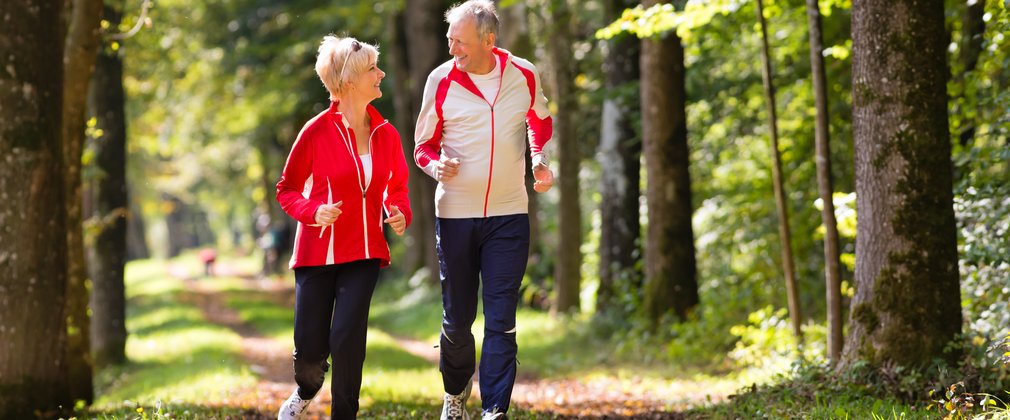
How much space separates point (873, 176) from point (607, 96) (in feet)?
25.2

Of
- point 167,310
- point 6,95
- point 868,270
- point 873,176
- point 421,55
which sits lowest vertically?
point 167,310

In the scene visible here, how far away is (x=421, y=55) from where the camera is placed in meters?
22.0

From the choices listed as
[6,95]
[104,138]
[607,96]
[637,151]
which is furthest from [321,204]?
[104,138]

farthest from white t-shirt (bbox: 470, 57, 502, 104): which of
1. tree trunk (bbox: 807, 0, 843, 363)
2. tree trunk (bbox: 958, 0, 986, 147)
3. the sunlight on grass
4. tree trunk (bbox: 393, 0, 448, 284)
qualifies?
tree trunk (bbox: 393, 0, 448, 284)

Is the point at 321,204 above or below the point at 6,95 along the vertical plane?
below

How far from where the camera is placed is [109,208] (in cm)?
1650

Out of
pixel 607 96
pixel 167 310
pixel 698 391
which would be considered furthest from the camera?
pixel 167 310

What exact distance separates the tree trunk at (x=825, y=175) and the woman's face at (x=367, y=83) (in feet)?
11.6

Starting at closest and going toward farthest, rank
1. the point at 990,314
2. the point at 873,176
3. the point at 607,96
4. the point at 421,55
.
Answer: the point at 873,176 → the point at 990,314 → the point at 607,96 → the point at 421,55

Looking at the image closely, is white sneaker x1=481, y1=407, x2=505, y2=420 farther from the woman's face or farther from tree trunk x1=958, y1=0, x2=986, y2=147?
tree trunk x1=958, y1=0, x2=986, y2=147

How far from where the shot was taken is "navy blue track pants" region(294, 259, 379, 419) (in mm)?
5695

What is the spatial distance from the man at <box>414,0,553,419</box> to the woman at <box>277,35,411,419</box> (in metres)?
0.31

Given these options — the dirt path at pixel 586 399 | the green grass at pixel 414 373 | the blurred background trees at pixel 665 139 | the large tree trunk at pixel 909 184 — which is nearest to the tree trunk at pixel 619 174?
the blurred background trees at pixel 665 139

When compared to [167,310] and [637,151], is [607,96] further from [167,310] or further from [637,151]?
[167,310]
